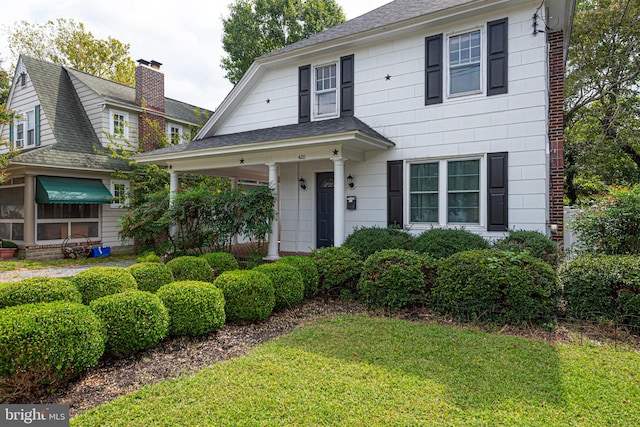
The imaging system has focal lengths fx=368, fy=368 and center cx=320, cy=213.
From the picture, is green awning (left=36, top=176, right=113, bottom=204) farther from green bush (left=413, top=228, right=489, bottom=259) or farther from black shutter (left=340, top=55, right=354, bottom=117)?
green bush (left=413, top=228, right=489, bottom=259)

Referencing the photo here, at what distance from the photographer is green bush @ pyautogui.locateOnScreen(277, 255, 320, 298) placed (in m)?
6.45

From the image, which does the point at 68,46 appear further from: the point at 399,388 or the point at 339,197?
the point at 399,388

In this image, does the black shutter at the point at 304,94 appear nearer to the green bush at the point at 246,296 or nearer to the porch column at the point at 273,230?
the porch column at the point at 273,230

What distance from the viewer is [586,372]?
3660 millimetres

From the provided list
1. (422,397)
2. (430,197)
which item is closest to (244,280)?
(422,397)

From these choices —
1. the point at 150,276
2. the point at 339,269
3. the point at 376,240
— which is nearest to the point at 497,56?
the point at 376,240

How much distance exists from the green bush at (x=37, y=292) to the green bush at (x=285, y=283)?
8.22ft

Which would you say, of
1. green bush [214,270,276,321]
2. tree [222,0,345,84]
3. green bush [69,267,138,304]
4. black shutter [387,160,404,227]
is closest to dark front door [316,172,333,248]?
black shutter [387,160,404,227]

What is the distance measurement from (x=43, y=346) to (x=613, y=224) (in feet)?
24.8

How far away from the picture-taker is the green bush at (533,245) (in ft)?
20.7

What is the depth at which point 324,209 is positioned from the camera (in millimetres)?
10289

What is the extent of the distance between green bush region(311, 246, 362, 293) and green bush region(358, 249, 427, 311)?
1.60ft

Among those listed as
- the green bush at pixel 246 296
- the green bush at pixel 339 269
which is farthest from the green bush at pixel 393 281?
the green bush at pixel 246 296

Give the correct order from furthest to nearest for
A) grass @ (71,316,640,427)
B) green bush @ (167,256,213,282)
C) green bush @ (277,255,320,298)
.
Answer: green bush @ (277,255,320,298)
green bush @ (167,256,213,282)
grass @ (71,316,640,427)
